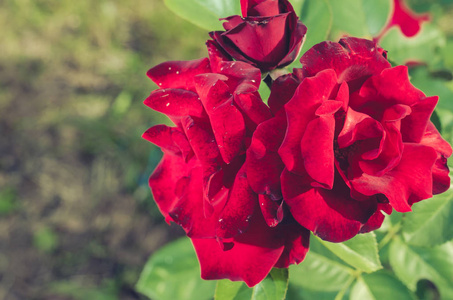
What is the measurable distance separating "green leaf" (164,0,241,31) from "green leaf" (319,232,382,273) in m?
0.47

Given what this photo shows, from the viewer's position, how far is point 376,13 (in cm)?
111

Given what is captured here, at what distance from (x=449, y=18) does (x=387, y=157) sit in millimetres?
2288

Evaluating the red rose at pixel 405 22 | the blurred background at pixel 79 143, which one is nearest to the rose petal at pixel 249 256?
the red rose at pixel 405 22

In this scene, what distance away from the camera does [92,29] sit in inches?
101

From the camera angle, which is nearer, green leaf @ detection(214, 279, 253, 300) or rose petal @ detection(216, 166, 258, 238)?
rose petal @ detection(216, 166, 258, 238)

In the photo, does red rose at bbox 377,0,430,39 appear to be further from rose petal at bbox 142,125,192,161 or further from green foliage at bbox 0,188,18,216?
green foliage at bbox 0,188,18,216

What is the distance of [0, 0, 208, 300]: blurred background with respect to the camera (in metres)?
2.07

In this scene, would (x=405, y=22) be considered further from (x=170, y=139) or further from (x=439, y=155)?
(x=170, y=139)

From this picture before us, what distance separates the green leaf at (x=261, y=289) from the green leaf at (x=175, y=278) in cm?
33

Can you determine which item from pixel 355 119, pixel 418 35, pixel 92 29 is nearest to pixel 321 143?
pixel 355 119

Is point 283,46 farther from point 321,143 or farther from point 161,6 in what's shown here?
point 161,6

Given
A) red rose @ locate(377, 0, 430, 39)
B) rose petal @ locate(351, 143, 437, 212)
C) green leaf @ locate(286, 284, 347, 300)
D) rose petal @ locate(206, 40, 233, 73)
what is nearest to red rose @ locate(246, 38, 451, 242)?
rose petal @ locate(351, 143, 437, 212)

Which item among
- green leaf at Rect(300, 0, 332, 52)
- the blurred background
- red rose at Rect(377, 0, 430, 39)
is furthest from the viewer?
the blurred background

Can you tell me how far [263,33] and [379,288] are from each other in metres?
0.57
